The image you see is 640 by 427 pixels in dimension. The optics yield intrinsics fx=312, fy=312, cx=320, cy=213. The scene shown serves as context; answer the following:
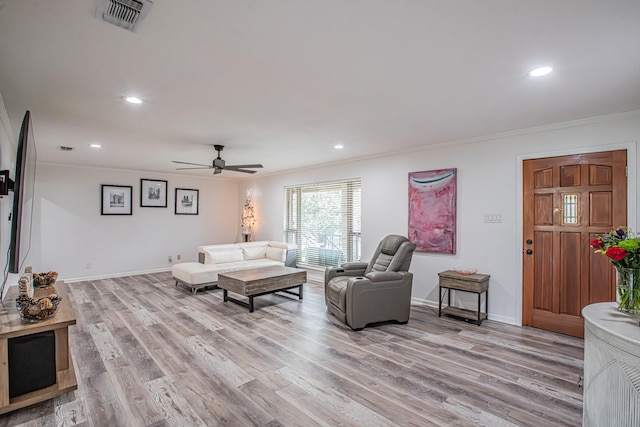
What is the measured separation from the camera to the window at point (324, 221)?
5.67 metres

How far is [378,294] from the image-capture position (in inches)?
145

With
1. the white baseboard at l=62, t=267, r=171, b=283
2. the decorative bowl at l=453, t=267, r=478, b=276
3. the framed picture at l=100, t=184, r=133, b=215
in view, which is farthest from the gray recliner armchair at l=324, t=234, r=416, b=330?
the framed picture at l=100, t=184, r=133, b=215

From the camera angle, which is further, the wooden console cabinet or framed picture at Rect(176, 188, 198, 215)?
framed picture at Rect(176, 188, 198, 215)

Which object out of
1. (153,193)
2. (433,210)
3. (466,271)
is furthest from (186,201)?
(466,271)

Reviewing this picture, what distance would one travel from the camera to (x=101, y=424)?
1.99 m

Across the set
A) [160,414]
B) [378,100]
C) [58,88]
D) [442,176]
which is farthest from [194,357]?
[442,176]

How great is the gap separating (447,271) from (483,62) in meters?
2.81

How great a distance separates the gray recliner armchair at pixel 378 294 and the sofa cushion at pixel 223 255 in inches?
102

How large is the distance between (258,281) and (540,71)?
377cm

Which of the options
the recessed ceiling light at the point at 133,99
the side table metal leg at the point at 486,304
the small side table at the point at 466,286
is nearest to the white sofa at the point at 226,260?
the recessed ceiling light at the point at 133,99

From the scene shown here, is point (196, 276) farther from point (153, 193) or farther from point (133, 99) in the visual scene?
point (133, 99)

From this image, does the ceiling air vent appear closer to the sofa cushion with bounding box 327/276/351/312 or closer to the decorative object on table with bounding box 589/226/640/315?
the decorative object on table with bounding box 589/226/640/315

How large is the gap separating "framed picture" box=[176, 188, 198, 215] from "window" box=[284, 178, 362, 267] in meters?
2.49

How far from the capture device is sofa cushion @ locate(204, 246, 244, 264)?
19.0ft
